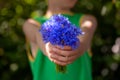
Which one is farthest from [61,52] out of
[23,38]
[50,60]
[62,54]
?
[23,38]

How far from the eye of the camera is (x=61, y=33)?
51.8 inches

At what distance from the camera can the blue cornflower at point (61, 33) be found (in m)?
1.32

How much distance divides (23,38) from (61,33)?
34.0 inches

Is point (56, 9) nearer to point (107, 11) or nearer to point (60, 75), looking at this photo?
point (60, 75)

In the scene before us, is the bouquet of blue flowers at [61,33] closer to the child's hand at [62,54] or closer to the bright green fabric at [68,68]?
the child's hand at [62,54]

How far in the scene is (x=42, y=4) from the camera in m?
2.12

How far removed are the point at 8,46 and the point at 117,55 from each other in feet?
1.89

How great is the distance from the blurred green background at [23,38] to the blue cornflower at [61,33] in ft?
2.36

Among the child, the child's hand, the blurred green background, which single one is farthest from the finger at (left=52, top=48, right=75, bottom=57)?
the blurred green background

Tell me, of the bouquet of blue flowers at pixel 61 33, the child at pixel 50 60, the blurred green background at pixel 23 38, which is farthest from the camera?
the blurred green background at pixel 23 38

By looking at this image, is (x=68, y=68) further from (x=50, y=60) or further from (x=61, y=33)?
(x=61, y=33)

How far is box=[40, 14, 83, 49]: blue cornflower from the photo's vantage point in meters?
1.32

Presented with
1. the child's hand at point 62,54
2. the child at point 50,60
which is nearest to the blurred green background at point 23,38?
the child at point 50,60

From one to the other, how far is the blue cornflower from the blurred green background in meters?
0.72
